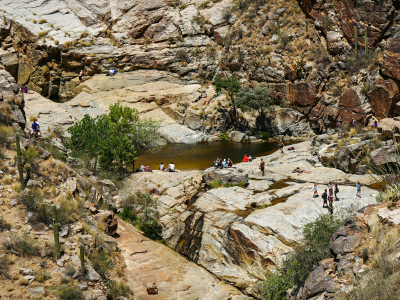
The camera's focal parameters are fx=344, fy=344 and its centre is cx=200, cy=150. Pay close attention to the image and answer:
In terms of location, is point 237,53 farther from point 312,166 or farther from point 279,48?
point 312,166

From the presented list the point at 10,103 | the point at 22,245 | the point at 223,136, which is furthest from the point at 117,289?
the point at 223,136

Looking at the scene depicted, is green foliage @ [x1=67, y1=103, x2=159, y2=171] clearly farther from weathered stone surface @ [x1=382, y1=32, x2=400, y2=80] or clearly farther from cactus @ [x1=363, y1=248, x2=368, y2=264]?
weathered stone surface @ [x1=382, y1=32, x2=400, y2=80]

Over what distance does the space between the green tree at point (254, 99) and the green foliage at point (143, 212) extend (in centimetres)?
2735

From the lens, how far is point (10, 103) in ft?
74.3

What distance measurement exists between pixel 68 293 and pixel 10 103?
567 inches

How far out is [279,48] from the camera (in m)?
53.3

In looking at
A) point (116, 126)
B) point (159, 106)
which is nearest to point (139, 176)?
point (116, 126)

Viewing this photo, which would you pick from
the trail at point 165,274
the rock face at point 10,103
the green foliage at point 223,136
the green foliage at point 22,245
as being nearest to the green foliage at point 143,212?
the trail at point 165,274

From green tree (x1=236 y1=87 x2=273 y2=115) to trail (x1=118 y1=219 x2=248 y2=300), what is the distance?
105 ft

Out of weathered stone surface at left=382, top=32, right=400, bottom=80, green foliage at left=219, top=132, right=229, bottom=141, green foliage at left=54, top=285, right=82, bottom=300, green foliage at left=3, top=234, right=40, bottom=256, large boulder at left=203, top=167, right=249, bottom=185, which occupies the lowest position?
green foliage at left=219, top=132, right=229, bottom=141

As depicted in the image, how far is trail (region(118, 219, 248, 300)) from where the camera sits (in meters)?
18.0

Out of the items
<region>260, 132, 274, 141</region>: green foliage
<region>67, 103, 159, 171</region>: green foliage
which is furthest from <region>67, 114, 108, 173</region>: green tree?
<region>260, 132, 274, 141</region>: green foliage

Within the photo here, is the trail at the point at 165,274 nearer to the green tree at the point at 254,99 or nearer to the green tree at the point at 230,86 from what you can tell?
the green tree at the point at 254,99

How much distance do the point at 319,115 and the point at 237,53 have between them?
674 inches
